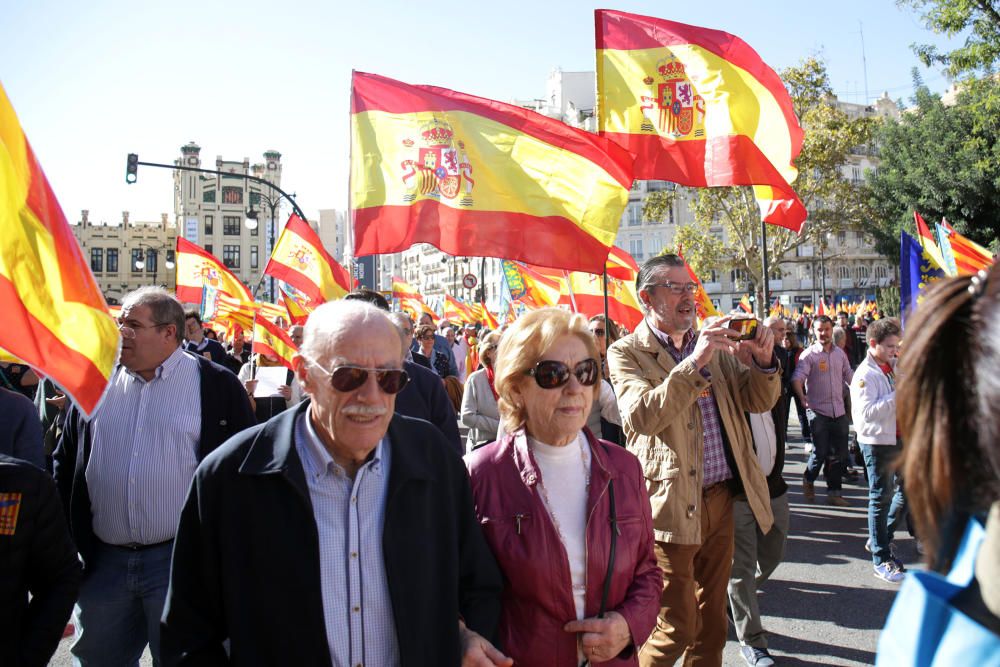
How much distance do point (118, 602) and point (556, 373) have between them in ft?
6.89

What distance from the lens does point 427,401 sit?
414 centimetres

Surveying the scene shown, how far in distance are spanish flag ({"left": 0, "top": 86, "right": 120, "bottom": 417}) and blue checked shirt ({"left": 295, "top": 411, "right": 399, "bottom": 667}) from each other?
2.29ft

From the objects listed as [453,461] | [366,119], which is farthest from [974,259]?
[453,461]

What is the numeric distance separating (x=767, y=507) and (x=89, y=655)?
317cm

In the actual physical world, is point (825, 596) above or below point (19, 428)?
below

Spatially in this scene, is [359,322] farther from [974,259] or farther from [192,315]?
[192,315]

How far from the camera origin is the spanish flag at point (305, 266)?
9172mm

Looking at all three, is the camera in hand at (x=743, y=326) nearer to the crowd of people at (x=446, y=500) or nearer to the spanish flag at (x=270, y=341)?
the crowd of people at (x=446, y=500)

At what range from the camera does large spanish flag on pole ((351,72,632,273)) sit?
18.2 feet

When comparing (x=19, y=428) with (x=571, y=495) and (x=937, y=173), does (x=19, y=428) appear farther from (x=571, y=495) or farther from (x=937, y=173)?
(x=937, y=173)

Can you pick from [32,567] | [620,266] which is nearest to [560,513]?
[32,567]

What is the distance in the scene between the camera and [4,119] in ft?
7.81

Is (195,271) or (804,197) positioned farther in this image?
(804,197)

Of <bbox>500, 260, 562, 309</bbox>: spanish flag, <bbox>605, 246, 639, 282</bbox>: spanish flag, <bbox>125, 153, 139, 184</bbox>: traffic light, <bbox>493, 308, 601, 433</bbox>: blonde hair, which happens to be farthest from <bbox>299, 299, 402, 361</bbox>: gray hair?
<bbox>125, 153, 139, 184</bbox>: traffic light
